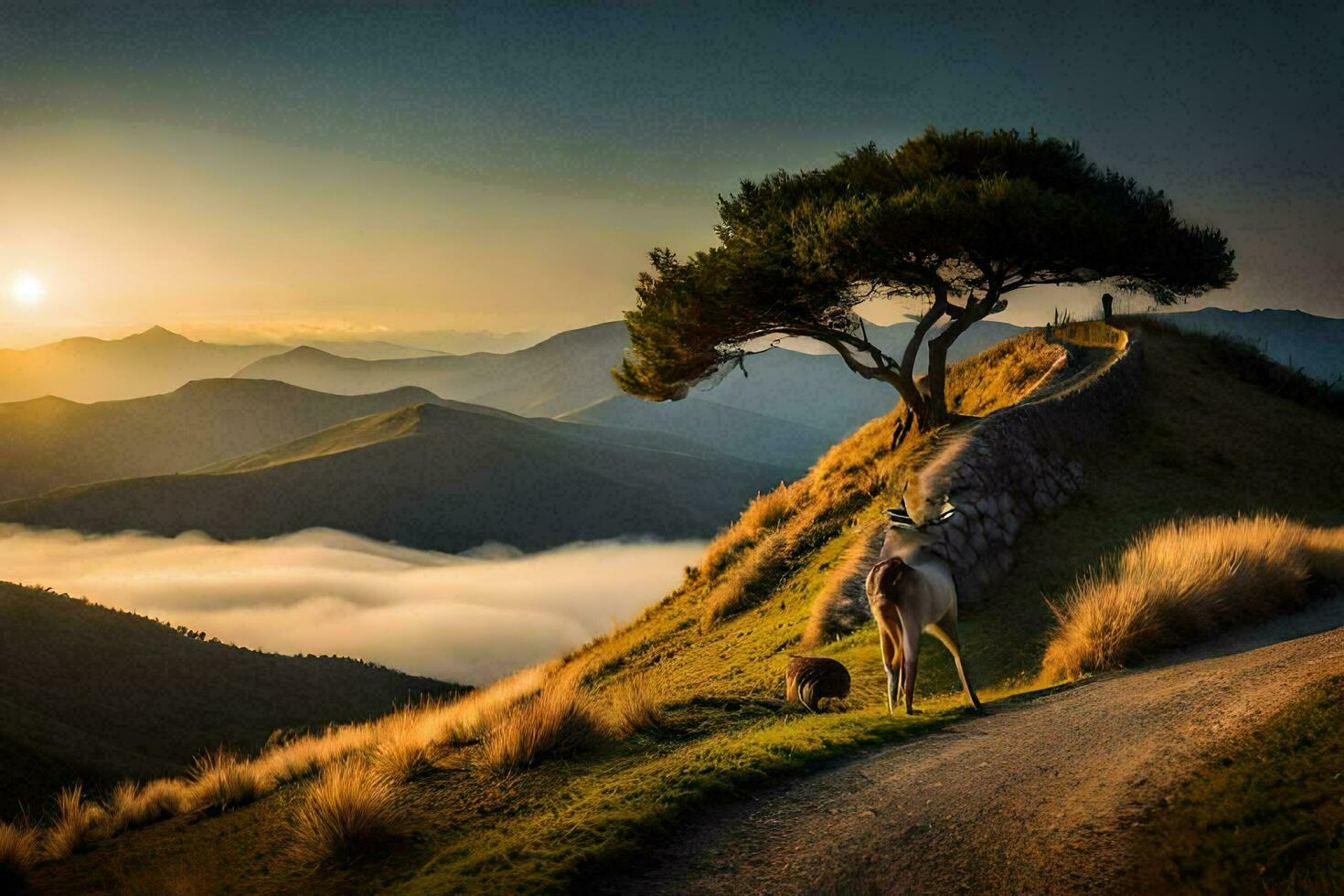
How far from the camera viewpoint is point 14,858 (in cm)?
800

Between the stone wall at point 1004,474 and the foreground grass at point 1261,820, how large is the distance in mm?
7528

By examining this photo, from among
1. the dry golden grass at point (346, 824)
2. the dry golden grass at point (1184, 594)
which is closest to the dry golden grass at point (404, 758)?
the dry golden grass at point (346, 824)

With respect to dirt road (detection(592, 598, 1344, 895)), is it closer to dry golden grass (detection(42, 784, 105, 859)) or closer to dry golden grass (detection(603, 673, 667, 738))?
dry golden grass (detection(603, 673, 667, 738))

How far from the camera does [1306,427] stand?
20031mm

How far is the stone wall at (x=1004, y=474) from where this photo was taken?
42.3ft

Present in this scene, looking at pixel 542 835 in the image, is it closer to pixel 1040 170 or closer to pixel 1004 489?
pixel 1004 489

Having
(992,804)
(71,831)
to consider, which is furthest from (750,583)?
(992,804)

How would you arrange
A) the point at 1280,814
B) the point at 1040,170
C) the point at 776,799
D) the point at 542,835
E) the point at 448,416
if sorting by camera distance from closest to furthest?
the point at 1280,814 < the point at 542,835 < the point at 776,799 < the point at 1040,170 < the point at 448,416

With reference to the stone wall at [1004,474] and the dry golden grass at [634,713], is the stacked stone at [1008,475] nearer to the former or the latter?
the stone wall at [1004,474]

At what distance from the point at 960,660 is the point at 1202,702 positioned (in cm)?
172

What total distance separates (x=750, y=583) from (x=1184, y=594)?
33.2ft

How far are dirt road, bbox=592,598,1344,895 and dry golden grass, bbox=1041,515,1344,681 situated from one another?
188cm

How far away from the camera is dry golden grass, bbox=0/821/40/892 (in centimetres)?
761

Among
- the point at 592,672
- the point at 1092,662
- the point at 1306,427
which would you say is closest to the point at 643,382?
the point at 592,672
